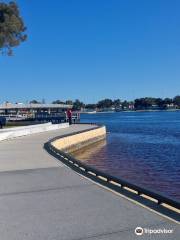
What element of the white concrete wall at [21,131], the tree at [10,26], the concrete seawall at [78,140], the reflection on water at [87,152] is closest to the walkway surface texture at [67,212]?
the concrete seawall at [78,140]

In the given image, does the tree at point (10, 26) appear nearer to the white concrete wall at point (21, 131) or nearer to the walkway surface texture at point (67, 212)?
the white concrete wall at point (21, 131)

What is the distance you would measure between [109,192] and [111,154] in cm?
1830

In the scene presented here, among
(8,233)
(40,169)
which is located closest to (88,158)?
(40,169)

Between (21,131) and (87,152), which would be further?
(21,131)

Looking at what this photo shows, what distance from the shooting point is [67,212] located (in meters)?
7.86

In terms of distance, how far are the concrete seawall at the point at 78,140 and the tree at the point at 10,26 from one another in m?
10.1

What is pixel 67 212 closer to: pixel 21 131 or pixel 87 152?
pixel 87 152

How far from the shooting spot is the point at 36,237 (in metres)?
6.45

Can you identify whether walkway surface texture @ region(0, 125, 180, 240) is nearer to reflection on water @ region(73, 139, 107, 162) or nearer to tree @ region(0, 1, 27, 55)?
reflection on water @ region(73, 139, 107, 162)

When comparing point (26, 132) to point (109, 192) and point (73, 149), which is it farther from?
point (109, 192)

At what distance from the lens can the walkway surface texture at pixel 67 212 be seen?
6.59 meters

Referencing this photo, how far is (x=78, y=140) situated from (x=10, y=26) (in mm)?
12248

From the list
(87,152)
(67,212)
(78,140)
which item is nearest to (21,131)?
(78,140)

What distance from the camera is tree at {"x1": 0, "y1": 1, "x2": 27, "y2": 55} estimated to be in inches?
1501
